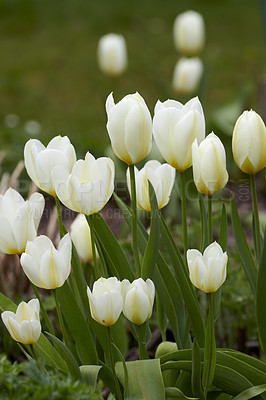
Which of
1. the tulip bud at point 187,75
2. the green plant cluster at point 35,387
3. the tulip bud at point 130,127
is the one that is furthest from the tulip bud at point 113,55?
the green plant cluster at point 35,387

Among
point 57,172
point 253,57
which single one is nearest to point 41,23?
point 253,57

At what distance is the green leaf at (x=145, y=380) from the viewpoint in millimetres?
1255

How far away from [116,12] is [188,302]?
636 cm

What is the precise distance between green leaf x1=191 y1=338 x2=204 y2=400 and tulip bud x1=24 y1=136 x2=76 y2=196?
16.7 inches

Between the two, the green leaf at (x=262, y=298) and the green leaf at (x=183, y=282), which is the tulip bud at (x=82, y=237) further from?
the green leaf at (x=262, y=298)

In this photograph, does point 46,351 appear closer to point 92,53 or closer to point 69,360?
point 69,360

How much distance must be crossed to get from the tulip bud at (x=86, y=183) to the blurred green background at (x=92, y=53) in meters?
3.47

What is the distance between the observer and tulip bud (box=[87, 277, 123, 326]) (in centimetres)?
116

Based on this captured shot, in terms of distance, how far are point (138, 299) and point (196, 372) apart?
21 cm

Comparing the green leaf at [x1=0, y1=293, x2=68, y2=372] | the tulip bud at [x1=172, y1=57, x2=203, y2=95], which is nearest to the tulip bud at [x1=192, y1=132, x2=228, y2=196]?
the green leaf at [x1=0, y1=293, x2=68, y2=372]

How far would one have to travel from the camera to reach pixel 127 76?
606cm

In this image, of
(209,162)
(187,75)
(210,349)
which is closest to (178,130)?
(209,162)

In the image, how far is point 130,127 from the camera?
1.20 metres

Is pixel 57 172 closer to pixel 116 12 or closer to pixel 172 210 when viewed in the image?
pixel 172 210
